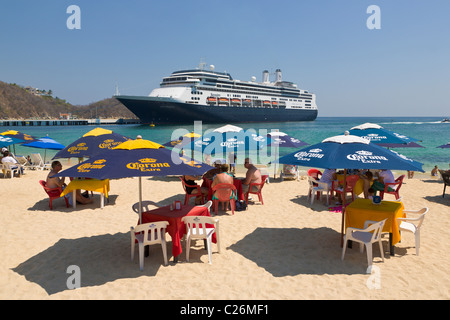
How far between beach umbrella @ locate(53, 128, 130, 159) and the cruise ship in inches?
1757

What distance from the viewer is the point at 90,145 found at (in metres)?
6.58

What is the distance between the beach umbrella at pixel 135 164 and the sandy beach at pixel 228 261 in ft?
4.14

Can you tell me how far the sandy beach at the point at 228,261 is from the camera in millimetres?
3346

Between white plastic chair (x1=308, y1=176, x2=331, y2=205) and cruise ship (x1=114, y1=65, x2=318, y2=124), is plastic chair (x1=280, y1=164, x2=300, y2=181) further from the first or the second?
cruise ship (x1=114, y1=65, x2=318, y2=124)

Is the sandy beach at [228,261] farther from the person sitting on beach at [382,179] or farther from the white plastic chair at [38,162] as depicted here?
the white plastic chair at [38,162]

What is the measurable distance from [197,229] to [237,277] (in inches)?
34.0

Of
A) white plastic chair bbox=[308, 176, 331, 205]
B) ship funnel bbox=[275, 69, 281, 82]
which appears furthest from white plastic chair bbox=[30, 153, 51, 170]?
ship funnel bbox=[275, 69, 281, 82]

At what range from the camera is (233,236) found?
507 cm

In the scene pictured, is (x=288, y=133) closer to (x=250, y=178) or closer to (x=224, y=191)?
(x=250, y=178)

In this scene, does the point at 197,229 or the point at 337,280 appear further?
the point at 197,229

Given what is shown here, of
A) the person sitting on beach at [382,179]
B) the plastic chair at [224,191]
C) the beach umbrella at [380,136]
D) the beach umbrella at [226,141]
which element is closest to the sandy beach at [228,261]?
the plastic chair at [224,191]
